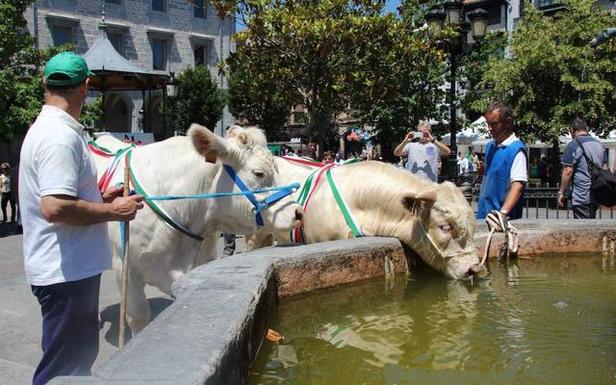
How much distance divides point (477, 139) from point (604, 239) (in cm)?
2265

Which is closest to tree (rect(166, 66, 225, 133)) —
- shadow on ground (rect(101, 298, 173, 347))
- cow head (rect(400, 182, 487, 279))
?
shadow on ground (rect(101, 298, 173, 347))

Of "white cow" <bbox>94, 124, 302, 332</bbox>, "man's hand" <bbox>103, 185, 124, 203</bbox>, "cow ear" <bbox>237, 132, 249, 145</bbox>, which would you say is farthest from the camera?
"cow ear" <bbox>237, 132, 249, 145</bbox>

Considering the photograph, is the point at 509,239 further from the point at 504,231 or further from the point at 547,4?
the point at 547,4

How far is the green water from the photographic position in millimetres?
2916

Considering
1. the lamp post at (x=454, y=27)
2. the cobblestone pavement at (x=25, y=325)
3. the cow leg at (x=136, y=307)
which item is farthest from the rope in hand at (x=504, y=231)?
the lamp post at (x=454, y=27)

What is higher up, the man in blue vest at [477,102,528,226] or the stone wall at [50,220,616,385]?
the man in blue vest at [477,102,528,226]

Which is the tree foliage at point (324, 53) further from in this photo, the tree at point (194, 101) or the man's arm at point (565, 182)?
the tree at point (194, 101)

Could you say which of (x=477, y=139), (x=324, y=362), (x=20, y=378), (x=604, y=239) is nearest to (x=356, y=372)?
(x=324, y=362)

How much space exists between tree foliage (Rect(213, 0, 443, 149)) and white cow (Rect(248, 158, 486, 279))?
30.2 ft

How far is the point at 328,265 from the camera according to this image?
14.0 ft

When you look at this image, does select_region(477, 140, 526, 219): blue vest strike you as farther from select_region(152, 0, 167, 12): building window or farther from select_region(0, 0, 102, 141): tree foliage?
select_region(152, 0, 167, 12): building window

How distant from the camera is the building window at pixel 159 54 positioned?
4194 cm

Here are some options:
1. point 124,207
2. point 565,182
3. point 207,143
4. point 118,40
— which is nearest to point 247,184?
point 207,143

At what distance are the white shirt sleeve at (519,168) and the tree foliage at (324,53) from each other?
29.9 feet
